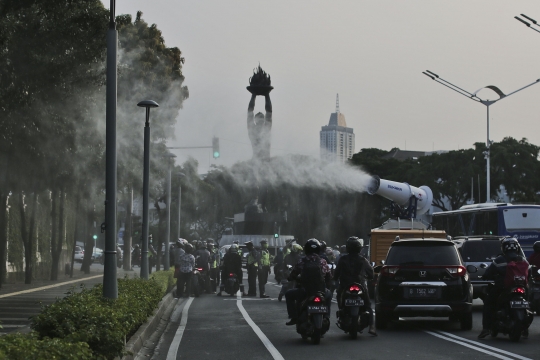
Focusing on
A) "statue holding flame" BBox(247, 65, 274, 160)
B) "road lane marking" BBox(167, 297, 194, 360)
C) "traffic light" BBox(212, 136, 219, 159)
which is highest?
"statue holding flame" BBox(247, 65, 274, 160)

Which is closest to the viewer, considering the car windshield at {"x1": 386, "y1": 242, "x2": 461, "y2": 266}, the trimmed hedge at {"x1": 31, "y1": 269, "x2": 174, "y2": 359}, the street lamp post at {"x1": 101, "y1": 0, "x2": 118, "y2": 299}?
the trimmed hedge at {"x1": 31, "y1": 269, "x2": 174, "y2": 359}

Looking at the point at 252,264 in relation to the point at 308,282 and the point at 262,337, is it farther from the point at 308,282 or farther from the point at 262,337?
the point at 308,282

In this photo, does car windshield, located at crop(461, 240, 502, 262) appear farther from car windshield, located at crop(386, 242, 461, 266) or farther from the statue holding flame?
the statue holding flame

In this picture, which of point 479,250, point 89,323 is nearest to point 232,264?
point 479,250

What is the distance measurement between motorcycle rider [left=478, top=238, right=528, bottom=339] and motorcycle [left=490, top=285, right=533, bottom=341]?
13cm

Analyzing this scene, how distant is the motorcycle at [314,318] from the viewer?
13.3 m

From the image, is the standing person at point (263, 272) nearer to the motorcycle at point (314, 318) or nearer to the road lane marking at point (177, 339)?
the road lane marking at point (177, 339)

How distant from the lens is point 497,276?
542 inches

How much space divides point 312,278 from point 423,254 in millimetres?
2847

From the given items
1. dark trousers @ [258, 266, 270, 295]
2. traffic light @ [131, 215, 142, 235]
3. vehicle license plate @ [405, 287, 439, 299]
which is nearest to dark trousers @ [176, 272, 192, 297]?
dark trousers @ [258, 266, 270, 295]

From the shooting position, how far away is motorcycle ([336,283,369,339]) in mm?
13891

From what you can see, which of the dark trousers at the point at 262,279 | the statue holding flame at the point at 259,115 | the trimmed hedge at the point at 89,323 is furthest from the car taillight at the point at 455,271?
the statue holding flame at the point at 259,115

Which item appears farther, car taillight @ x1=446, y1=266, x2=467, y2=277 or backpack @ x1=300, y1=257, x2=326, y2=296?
car taillight @ x1=446, y1=266, x2=467, y2=277

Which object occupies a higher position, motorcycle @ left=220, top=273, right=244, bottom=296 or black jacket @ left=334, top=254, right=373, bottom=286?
black jacket @ left=334, top=254, right=373, bottom=286
